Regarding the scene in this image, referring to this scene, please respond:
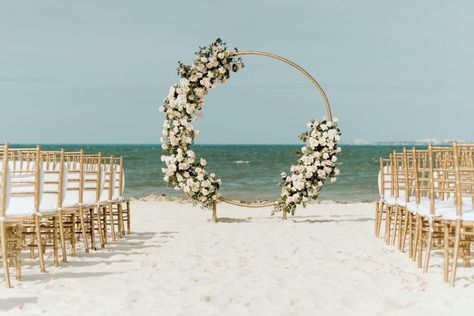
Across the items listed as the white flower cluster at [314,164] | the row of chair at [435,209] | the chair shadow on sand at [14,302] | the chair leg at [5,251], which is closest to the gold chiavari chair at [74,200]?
the chair leg at [5,251]

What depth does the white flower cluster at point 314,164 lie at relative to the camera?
39.1 ft

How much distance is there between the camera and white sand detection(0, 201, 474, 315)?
5.11 m

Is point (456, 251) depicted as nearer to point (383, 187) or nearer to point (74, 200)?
point (383, 187)

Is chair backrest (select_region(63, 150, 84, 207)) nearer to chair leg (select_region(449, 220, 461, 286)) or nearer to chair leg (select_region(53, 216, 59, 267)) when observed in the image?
chair leg (select_region(53, 216, 59, 267))

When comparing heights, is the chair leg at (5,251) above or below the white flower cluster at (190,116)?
below

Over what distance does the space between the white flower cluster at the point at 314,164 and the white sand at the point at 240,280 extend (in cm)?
209

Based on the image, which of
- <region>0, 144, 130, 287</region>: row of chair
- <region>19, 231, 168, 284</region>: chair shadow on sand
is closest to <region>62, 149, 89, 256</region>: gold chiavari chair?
<region>0, 144, 130, 287</region>: row of chair

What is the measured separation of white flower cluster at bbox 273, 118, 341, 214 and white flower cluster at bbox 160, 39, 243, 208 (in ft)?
4.66

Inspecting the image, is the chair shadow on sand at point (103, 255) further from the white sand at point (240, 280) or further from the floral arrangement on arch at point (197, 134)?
the floral arrangement on arch at point (197, 134)

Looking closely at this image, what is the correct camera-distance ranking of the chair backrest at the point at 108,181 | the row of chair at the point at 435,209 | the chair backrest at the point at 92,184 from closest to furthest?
the row of chair at the point at 435,209
the chair backrest at the point at 92,184
the chair backrest at the point at 108,181

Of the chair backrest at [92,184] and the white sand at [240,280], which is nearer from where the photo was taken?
the white sand at [240,280]

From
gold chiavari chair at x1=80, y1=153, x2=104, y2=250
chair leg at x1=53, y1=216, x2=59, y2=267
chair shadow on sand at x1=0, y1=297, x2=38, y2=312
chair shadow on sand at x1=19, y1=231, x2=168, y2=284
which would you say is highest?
gold chiavari chair at x1=80, y1=153, x2=104, y2=250

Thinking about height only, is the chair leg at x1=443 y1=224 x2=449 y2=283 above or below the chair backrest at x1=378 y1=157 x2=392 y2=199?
below

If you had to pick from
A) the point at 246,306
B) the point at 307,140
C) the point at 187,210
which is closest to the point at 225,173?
the point at 187,210
